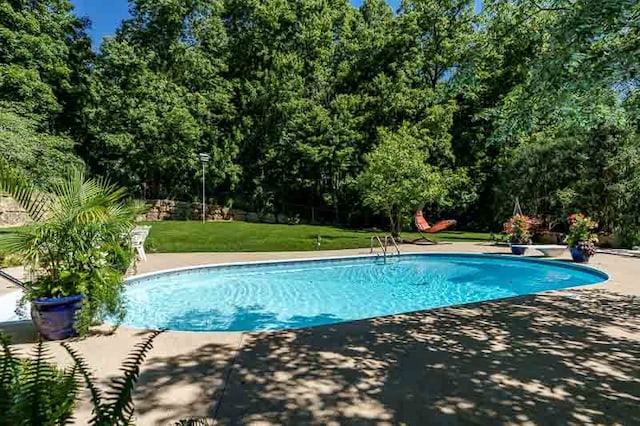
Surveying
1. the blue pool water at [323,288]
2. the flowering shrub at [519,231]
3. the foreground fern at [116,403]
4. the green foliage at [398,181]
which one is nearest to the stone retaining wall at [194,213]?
the green foliage at [398,181]

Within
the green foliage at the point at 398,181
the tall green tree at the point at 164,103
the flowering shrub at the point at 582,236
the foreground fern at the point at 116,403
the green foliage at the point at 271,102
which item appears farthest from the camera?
the tall green tree at the point at 164,103

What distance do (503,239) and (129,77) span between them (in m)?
20.3

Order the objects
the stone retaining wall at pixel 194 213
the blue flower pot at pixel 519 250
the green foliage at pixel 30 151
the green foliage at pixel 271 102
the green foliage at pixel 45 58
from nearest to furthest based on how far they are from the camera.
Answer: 1. the blue flower pot at pixel 519 250
2. the green foliage at pixel 30 151
3. the green foliage at pixel 45 58
4. the green foliage at pixel 271 102
5. the stone retaining wall at pixel 194 213

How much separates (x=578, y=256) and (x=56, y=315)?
10.9m

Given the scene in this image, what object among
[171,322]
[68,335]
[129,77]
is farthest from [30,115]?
[68,335]

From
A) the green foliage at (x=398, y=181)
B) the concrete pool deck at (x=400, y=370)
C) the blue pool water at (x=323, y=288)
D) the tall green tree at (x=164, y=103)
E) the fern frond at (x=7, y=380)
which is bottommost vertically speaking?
the blue pool water at (x=323, y=288)

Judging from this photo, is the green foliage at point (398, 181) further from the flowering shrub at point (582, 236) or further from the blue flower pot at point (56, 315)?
the blue flower pot at point (56, 315)

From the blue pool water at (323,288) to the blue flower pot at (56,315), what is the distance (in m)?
2.01

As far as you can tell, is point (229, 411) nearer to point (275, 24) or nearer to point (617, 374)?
point (617, 374)

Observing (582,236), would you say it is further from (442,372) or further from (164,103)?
(164,103)

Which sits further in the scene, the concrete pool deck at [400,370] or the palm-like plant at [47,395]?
the concrete pool deck at [400,370]

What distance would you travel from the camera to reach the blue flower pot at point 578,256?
9.59 m

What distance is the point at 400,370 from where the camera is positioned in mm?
3246

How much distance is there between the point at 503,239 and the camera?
1500 cm
